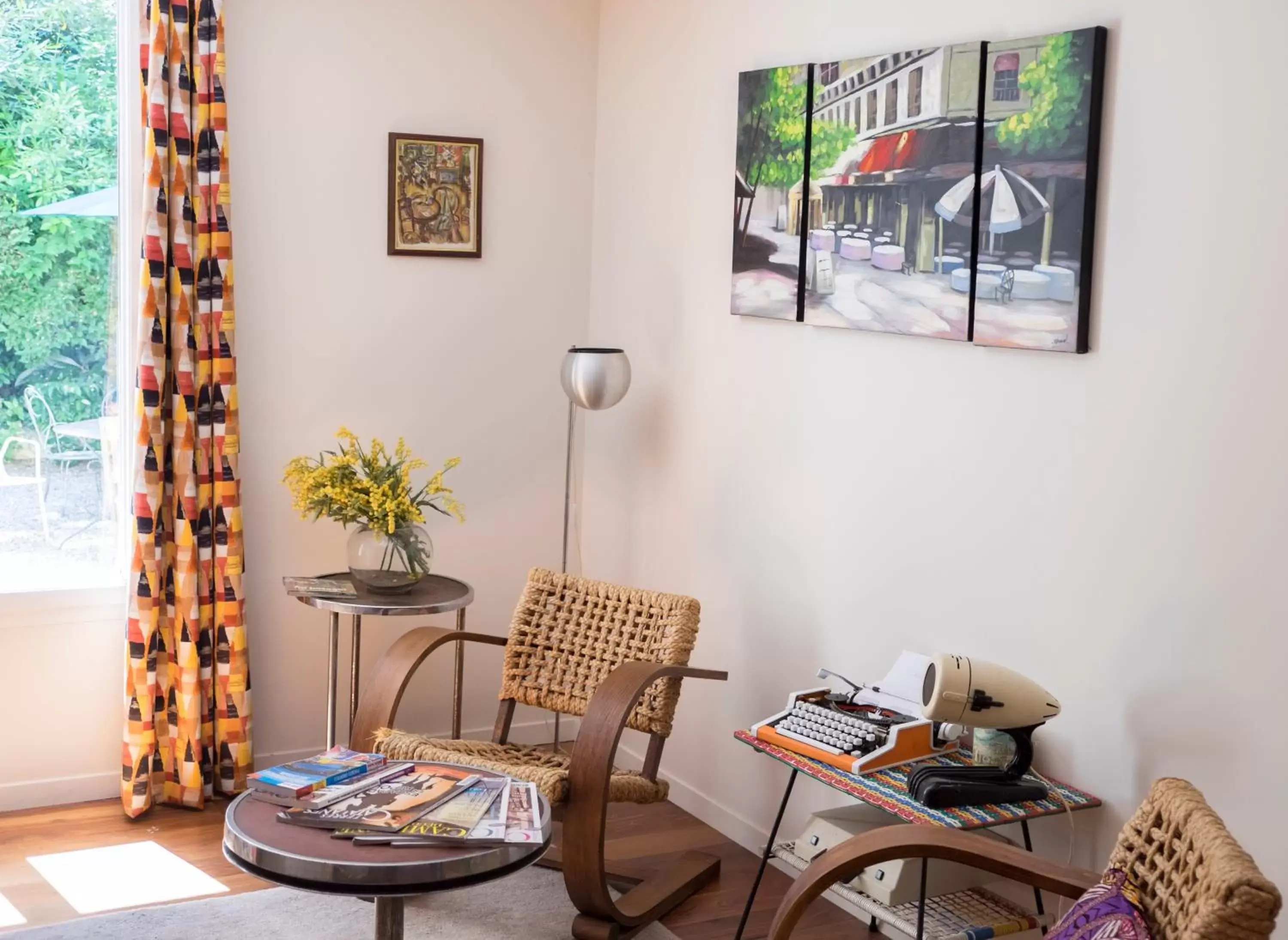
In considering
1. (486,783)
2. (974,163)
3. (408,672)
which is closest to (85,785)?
(408,672)

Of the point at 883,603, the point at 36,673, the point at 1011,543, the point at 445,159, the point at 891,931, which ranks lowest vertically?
the point at 891,931

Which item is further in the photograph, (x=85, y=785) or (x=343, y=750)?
(x=85, y=785)

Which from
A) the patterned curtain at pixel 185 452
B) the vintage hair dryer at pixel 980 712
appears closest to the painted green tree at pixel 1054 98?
the vintage hair dryer at pixel 980 712

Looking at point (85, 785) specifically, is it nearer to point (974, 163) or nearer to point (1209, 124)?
point (974, 163)

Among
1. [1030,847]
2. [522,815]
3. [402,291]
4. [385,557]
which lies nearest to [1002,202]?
[1030,847]

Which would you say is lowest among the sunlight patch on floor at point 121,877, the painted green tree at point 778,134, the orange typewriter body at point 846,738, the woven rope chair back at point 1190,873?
the sunlight patch on floor at point 121,877

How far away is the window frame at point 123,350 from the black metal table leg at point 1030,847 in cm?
255

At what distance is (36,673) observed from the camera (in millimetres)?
3818

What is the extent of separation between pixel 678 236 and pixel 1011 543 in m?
1.59

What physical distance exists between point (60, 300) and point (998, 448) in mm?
2611

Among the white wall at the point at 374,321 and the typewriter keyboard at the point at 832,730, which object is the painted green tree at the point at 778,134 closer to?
the white wall at the point at 374,321

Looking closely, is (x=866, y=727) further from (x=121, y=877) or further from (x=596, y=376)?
(x=121, y=877)

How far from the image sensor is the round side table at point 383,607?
12.0 ft

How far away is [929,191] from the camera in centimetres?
A: 304
